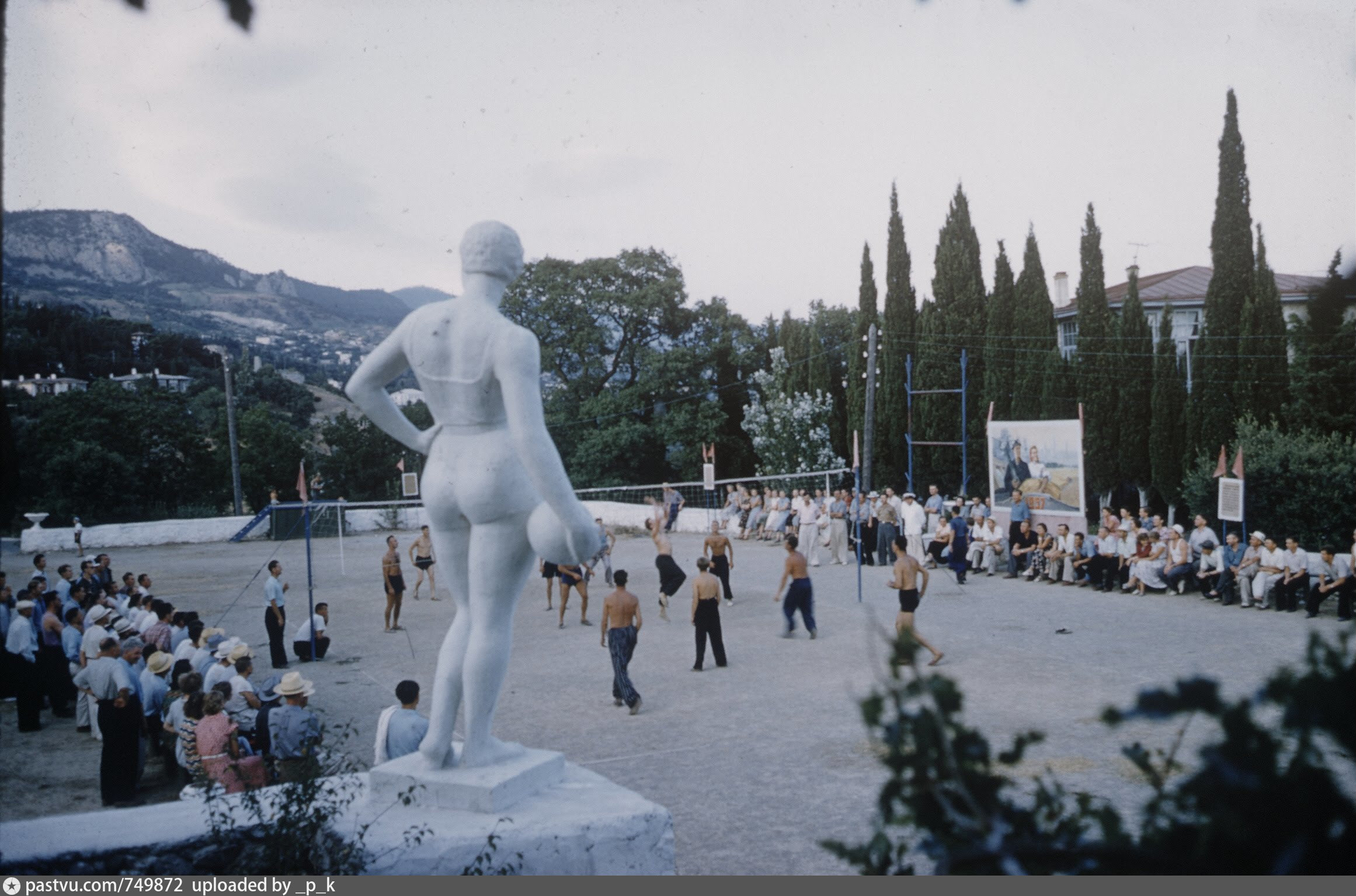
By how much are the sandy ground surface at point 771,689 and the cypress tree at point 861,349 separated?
16469 millimetres

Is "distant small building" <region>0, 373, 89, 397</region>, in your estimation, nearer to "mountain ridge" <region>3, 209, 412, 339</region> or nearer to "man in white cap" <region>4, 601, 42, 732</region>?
"mountain ridge" <region>3, 209, 412, 339</region>

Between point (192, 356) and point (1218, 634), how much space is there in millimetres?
46274

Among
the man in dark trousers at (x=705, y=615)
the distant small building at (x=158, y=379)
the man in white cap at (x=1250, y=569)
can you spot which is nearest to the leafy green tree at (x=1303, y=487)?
the man in white cap at (x=1250, y=569)

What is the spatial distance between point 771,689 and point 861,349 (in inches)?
1028

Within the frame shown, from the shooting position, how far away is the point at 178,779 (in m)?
7.81

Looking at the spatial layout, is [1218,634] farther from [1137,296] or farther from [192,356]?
[192,356]

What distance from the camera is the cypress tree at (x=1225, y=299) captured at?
79.4ft

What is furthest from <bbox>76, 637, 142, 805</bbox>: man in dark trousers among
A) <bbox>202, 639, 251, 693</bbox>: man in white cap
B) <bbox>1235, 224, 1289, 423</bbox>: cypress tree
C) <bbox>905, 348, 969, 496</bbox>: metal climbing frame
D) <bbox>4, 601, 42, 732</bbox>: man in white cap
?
<bbox>1235, 224, 1289, 423</bbox>: cypress tree

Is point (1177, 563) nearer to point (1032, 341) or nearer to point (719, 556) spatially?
point (719, 556)

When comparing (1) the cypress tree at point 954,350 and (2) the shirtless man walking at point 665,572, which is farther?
(1) the cypress tree at point 954,350

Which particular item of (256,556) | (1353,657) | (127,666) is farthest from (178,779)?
(256,556)

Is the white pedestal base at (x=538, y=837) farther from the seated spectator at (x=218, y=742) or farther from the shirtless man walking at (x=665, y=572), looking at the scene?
the shirtless man walking at (x=665, y=572)

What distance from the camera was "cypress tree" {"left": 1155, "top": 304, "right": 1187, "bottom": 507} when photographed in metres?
26.0

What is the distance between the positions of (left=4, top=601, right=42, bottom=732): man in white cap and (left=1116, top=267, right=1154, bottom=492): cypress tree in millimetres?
26436
